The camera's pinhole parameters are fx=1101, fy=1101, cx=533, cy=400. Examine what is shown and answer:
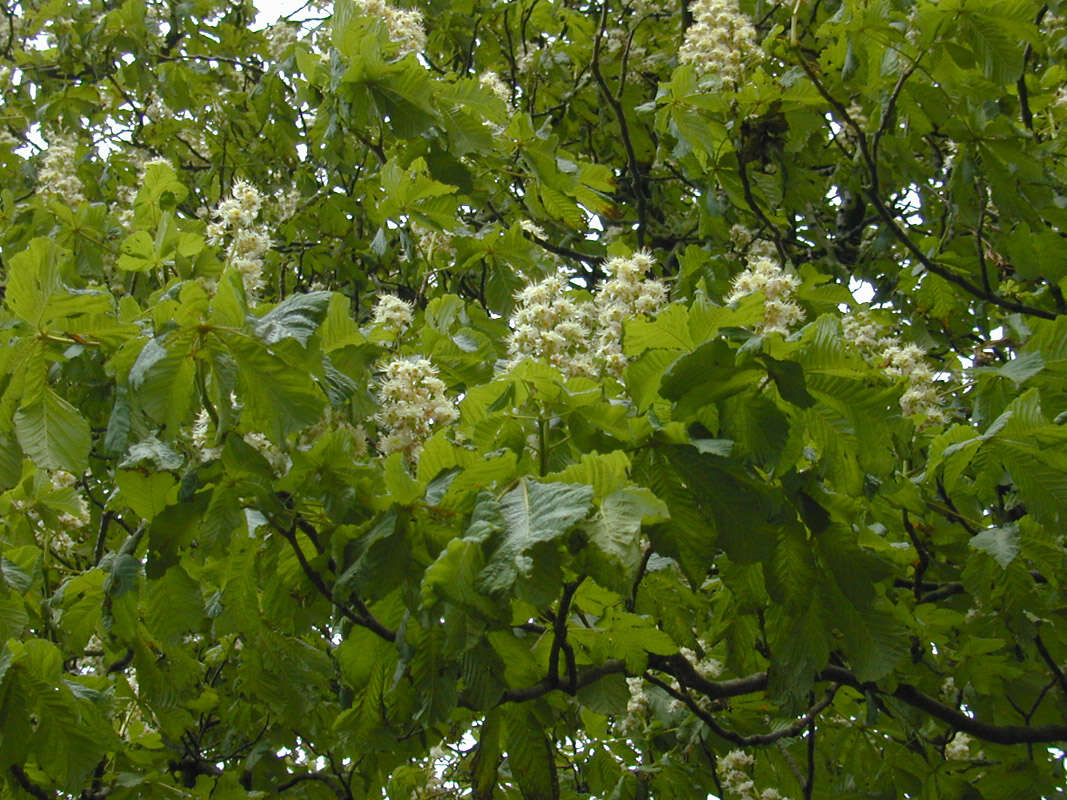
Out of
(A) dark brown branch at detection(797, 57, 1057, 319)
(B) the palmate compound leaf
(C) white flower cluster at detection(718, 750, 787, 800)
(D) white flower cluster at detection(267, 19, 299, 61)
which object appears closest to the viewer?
(B) the palmate compound leaf

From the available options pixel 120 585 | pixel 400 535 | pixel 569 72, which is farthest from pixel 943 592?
pixel 569 72

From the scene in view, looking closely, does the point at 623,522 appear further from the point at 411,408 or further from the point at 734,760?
the point at 734,760

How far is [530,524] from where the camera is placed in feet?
4.74

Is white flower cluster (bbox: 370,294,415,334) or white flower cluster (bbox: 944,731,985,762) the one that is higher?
white flower cluster (bbox: 370,294,415,334)

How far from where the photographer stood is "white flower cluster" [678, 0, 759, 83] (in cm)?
337

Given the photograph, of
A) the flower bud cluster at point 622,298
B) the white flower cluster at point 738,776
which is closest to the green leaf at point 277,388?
the flower bud cluster at point 622,298

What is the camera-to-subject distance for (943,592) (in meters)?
3.04

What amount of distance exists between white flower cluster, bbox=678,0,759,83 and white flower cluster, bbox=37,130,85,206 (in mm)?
2518

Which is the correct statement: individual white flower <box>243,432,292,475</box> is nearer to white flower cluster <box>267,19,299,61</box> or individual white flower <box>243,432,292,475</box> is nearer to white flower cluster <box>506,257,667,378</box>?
white flower cluster <box>506,257,667,378</box>

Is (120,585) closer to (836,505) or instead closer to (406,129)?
(406,129)

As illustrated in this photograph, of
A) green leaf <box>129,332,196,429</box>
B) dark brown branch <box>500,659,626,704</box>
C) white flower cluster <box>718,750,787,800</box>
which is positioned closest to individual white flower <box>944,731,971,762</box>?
white flower cluster <box>718,750,787,800</box>

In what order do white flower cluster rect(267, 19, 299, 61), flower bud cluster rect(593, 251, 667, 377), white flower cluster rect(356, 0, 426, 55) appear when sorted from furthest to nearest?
white flower cluster rect(267, 19, 299, 61), white flower cluster rect(356, 0, 426, 55), flower bud cluster rect(593, 251, 667, 377)

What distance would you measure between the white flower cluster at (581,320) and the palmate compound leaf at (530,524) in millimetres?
584

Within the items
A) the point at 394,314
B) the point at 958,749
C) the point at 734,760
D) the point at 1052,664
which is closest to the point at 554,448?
the point at 394,314
